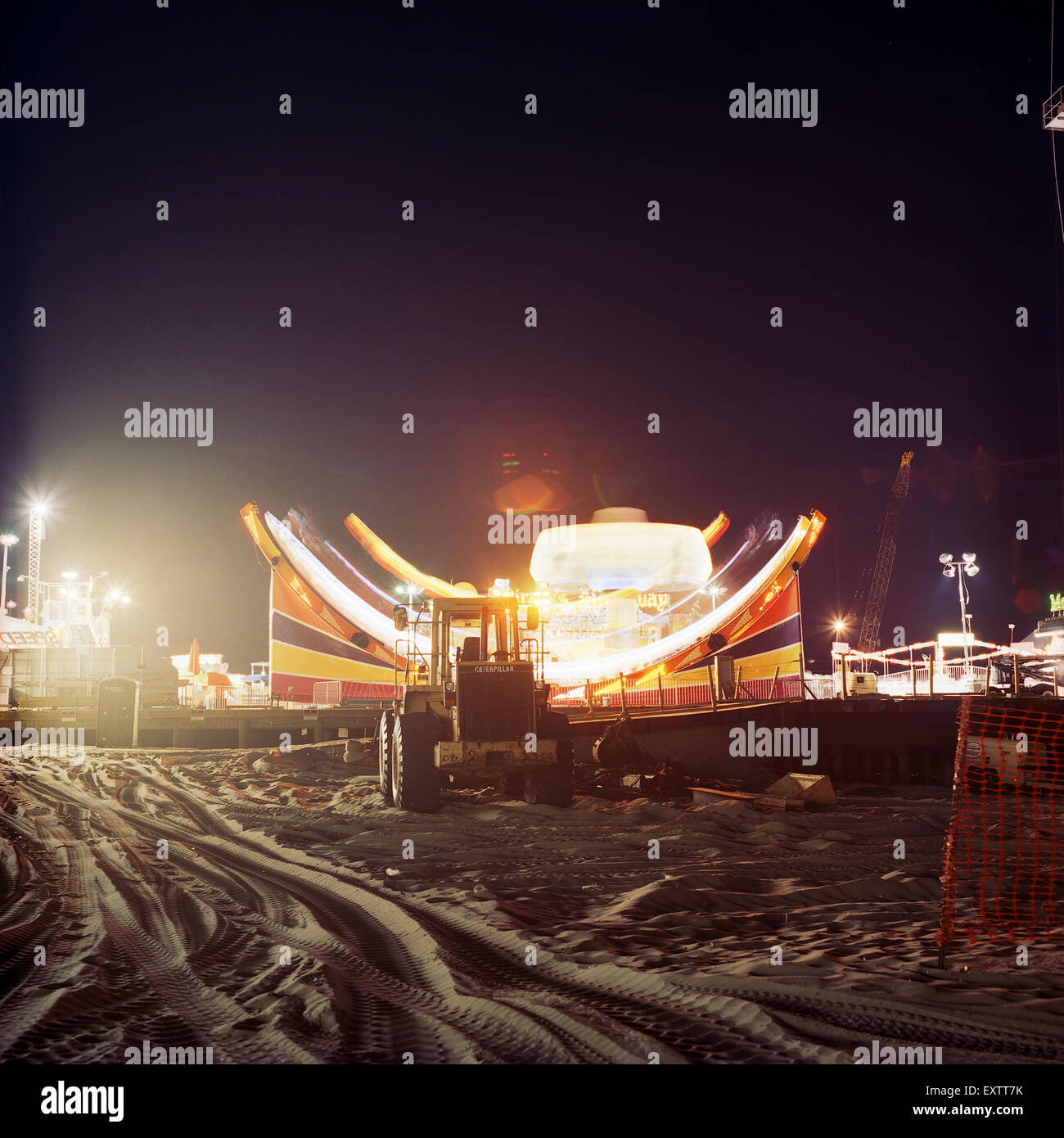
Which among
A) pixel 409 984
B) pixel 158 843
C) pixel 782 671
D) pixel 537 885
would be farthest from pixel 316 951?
pixel 782 671

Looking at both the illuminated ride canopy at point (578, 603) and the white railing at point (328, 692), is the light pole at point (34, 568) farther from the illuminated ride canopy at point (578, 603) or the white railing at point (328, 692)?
the white railing at point (328, 692)

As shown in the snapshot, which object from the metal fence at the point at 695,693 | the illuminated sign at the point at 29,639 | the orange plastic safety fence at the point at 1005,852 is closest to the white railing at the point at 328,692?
the illuminated sign at the point at 29,639

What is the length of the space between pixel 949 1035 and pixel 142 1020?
4.10 meters

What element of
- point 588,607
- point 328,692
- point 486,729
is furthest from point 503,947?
point 588,607

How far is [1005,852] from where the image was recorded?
10148 millimetres

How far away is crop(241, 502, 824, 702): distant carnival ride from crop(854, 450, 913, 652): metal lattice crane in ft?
151

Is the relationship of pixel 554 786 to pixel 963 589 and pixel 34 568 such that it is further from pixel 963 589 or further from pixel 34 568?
pixel 963 589

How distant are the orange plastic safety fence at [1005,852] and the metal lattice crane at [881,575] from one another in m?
85.9

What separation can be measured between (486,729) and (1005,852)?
699cm

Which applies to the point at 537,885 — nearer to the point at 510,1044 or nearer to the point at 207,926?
the point at 207,926

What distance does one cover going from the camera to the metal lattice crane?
327 feet

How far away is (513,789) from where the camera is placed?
15.7 m

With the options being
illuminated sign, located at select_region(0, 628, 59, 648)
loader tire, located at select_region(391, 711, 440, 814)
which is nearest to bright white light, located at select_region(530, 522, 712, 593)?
illuminated sign, located at select_region(0, 628, 59, 648)

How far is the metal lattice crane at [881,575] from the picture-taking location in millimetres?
99750
